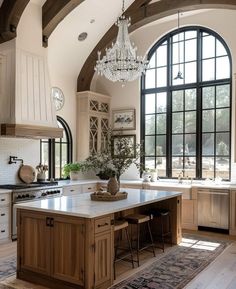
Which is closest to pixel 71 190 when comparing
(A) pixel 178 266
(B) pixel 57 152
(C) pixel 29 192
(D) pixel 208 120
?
(C) pixel 29 192

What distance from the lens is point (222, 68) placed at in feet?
23.3

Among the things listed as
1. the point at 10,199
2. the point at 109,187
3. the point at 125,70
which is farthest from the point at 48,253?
the point at 125,70

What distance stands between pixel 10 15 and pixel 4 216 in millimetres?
3392


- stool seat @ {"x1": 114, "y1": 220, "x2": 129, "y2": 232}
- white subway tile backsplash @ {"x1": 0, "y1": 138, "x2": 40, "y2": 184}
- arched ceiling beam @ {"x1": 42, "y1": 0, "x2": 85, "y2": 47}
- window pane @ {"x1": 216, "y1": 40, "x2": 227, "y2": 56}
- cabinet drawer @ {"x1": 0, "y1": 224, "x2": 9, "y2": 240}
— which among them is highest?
arched ceiling beam @ {"x1": 42, "y1": 0, "x2": 85, "y2": 47}

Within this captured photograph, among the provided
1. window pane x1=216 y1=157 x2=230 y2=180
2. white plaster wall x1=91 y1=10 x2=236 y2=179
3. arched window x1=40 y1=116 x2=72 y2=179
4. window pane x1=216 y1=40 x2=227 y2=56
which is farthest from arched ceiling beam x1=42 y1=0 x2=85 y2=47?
window pane x1=216 y1=157 x2=230 y2=180

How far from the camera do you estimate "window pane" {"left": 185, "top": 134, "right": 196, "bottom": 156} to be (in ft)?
24.1

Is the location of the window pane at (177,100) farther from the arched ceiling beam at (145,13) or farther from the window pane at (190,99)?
the arched ceiling beam at (145,13)

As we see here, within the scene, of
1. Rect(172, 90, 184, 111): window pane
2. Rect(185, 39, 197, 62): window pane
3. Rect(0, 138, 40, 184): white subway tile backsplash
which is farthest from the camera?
Rect(172, 90, 184, 111): window pane

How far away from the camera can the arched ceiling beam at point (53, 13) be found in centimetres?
602

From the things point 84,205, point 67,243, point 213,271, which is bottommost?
point 213,271

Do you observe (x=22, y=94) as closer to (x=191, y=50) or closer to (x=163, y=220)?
(x=163, y=220)

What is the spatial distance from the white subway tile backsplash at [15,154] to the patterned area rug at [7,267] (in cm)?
193

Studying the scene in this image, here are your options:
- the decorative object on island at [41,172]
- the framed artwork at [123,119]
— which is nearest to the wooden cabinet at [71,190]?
the decorative object on island at [41,172]

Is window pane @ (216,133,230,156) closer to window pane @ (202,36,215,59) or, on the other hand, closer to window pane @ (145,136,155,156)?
window pane @ (145,136,155,156)
